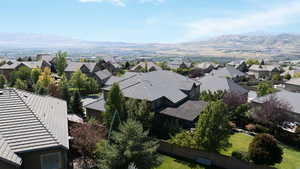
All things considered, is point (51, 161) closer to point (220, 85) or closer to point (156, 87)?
point (156, 87)

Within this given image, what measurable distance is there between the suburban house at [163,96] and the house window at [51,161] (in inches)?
617

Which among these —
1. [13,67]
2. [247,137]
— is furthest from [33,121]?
[13,67]

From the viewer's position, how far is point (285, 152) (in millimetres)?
23844

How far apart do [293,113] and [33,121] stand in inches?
1438

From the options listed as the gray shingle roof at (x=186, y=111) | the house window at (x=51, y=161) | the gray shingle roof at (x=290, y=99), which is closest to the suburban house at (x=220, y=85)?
the gray shingle roof at (x=290, y=99)

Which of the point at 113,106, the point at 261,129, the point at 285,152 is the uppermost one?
the point at 113,106

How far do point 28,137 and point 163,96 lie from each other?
20.2 meters

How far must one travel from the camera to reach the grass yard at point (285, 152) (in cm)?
2058

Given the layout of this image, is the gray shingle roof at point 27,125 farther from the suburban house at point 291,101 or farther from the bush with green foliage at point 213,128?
the suburban house at point 291,101

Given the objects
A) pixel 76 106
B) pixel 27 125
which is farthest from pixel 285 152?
pixel 76 106

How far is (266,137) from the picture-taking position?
18.4 meters

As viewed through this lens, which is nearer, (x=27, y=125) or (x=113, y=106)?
(x=27, y=125)

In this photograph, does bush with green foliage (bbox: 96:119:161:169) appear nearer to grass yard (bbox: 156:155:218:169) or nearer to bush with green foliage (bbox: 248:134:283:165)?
grass yard (bbox: 156:155:218:169)

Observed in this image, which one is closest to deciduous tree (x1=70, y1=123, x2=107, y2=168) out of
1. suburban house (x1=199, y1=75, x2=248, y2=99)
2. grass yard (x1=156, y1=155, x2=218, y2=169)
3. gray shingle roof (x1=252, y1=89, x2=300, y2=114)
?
grass yard (x1=156, y1=155, x2=218, y2=169)
